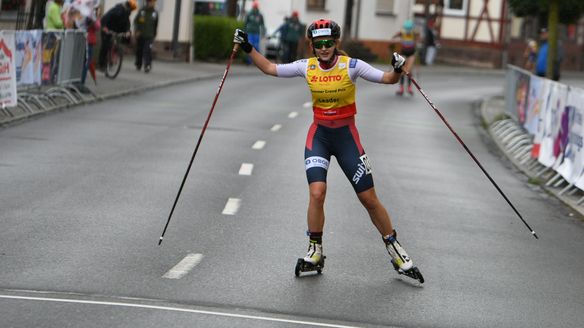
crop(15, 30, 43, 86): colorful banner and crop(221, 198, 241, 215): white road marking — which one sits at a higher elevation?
crop(15, 30, 43, 86): colorful banner

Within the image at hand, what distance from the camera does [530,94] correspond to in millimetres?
22734

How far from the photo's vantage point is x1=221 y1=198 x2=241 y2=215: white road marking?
12.7 metres

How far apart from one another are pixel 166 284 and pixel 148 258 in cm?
104

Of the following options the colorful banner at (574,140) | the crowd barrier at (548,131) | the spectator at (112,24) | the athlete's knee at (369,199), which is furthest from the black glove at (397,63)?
the spectator at (112,24)

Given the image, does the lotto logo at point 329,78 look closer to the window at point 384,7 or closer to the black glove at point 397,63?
the black glove at point 397,63

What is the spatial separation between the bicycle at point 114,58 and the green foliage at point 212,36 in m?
11.9

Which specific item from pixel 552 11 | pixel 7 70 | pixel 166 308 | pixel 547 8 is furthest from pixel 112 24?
pixel 166 308

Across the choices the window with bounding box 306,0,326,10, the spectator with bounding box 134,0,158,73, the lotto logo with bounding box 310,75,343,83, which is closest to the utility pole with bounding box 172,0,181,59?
the spectator with bounding box 134,0,158,73

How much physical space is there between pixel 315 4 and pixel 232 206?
151 feet

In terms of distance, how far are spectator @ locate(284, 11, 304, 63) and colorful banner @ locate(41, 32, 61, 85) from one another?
22.0 meters

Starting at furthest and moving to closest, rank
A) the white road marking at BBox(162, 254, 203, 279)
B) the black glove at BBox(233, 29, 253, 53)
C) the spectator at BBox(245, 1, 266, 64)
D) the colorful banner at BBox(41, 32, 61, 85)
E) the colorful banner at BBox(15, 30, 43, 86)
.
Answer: the spectator at BBox(245, 1, 266, 64)
the colorful banner at BBox(41, 32, 61, 85)
the colorful banner at BBox(15, 30, 43, 86)
the black glove at BBox(233, 29, 253, 53)
the white road marking at BBox(162, 254, 203, 279)

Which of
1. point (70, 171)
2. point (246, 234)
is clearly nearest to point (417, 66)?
point (70, 171)

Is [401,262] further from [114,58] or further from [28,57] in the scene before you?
[114,58]

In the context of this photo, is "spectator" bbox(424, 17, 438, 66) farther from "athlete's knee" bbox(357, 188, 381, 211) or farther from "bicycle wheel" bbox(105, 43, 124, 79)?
"athlete's knee" bbox(357, 188, 381, 211)
